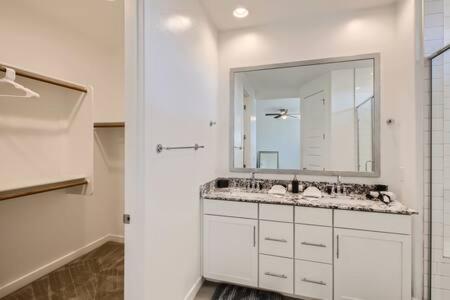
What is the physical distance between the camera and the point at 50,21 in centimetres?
232

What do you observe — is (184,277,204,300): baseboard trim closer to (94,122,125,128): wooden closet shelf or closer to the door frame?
the door frame

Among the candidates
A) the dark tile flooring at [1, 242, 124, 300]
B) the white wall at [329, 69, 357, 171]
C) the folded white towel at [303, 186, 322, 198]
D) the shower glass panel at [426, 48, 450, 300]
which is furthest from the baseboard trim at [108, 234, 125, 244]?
the shower glass panel at [426, 48, 450, 300]

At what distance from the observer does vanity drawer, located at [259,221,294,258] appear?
1926 mm

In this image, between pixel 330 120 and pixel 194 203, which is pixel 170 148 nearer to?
pixel 194 203

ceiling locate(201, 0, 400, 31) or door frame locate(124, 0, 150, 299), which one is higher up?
ceiling locate(201, 0, 400, 31)

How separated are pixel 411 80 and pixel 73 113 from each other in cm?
319

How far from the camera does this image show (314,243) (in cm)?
186

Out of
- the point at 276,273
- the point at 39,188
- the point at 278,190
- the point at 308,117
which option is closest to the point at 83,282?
the point at 39,188

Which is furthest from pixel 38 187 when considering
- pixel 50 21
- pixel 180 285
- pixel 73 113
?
pixel 50 21

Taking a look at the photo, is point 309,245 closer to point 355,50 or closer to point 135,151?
point 135,151

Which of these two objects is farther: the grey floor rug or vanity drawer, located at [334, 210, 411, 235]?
the grey floor rug

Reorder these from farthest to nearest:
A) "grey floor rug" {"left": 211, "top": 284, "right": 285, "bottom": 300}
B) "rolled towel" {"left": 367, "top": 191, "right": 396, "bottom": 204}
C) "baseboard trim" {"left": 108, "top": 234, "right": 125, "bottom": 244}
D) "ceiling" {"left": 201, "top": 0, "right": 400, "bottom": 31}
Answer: "baseboard trim" {"left": 108, "top": 234, "right": 125, "bottom": 244}, "ceiling" {"left": 201, "top": 0, "right": 400, "bottom": 31}, "grey floor rug" {"left": 211, "top": 284, "right": 285, "bottom": 300}, "rolled towel" {"left": 367, "top": 191, "right": 396, "bottom": 204}

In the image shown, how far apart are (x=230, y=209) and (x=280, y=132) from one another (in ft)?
3.33

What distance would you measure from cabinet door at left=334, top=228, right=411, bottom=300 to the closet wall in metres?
2.72
